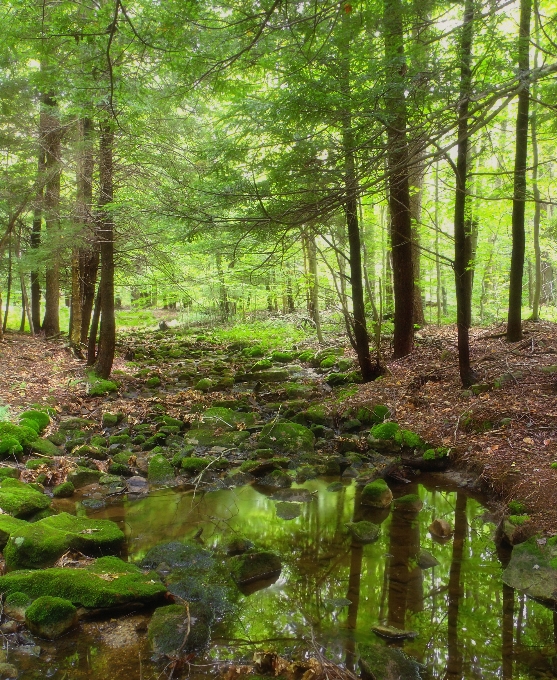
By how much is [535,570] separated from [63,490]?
5778 mm

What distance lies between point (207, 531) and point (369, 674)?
2.84 meters

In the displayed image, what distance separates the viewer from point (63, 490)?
663 centimetres

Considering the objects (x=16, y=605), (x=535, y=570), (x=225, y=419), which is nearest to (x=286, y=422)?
(x=225, y=419)

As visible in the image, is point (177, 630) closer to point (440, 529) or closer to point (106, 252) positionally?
point (440, 529)

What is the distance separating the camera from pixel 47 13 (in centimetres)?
545

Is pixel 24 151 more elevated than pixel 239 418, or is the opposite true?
pixel 24 151

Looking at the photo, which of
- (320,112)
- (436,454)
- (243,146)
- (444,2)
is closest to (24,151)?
(243,146)

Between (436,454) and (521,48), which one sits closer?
(521,48)

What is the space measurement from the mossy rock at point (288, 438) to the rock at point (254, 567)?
11.7 feet

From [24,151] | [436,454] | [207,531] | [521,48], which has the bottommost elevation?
[207,531]

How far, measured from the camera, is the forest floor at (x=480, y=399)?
5.89 meters

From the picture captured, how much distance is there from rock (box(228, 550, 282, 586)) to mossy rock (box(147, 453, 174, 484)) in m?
2.73

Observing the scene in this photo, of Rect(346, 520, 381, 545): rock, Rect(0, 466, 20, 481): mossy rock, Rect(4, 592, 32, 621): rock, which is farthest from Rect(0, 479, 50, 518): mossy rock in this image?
Rect(346, 520, 381, 545): rock

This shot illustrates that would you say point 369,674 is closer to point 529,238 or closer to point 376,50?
point 376,50
